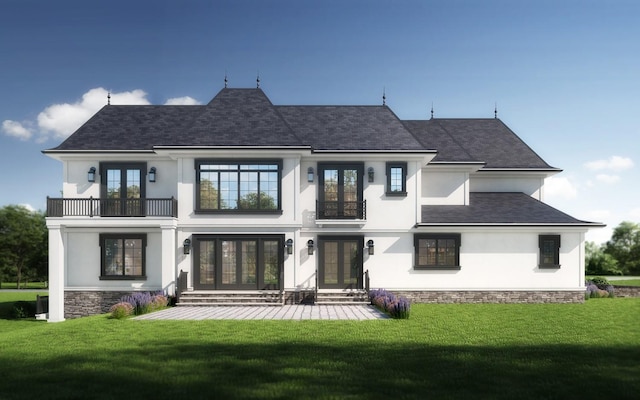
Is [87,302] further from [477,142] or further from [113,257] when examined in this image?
[477,142]

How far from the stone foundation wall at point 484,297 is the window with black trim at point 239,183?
23.1ft

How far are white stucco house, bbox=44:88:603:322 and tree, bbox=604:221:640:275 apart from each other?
1450 inches

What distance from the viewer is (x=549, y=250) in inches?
893

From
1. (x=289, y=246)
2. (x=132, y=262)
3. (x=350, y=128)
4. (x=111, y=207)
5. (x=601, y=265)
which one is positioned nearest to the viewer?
(x=289, y=246)

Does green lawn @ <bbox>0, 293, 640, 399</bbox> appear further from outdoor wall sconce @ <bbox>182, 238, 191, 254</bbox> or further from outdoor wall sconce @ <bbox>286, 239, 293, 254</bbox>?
outdoor wall sconce @ <bbox>286, 239, 293, 254</bbox>

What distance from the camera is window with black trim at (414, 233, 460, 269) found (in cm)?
2258

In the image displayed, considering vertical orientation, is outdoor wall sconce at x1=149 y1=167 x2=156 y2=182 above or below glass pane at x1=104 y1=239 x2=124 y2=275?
above

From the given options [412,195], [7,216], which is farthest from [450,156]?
[7,216]

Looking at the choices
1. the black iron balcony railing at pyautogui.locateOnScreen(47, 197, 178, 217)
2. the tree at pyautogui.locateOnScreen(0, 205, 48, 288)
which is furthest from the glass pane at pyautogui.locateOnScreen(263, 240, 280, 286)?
the tree at pyautogui.locateOnScreen(0, 205, 48, 288)

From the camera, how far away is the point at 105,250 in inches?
884

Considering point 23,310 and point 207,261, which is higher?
point 207,261

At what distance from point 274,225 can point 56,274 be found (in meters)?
9.37

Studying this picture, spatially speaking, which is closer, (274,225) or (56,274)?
(56,274)

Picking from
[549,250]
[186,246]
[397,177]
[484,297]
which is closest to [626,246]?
[549,250]
